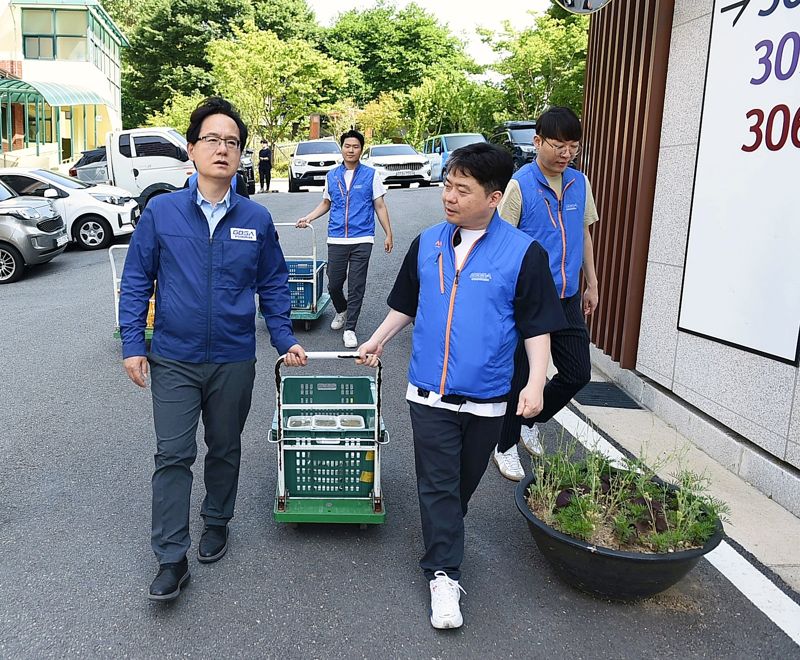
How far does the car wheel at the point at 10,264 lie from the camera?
11938mm

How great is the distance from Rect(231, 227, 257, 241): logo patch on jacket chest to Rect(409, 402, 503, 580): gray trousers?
104cm

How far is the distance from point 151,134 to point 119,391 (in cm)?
1309

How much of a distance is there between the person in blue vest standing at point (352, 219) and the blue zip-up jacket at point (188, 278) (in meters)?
4.26

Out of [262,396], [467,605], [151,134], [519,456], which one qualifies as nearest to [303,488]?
[467,605]

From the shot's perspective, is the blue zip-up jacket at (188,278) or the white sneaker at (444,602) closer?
the white sneaker at (444,602)

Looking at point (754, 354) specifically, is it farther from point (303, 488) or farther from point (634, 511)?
point (303, 488)

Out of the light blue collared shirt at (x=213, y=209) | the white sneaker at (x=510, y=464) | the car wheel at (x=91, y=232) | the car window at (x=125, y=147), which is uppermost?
the car window at (x=125, y=147)

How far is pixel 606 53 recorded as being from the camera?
23.6 ft

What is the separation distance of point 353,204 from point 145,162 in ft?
38.8

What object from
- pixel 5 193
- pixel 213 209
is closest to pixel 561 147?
pixel 213 209

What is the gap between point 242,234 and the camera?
136 inches

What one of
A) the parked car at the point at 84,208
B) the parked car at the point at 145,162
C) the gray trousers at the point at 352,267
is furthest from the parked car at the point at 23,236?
the gray trousers at the point at 352,267

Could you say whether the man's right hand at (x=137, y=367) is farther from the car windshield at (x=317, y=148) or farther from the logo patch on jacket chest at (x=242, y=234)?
the car windshield at (x=317, y=148)

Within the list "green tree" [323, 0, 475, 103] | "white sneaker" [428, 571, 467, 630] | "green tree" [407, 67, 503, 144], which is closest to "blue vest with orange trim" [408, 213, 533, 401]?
"white sneaker" [428, 571, 467, 630]
